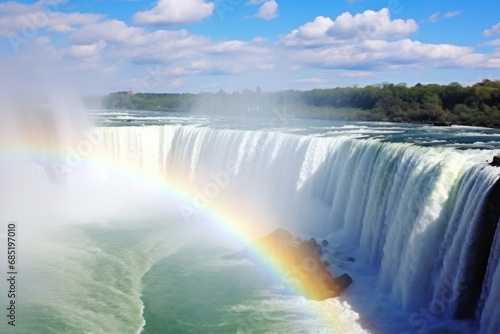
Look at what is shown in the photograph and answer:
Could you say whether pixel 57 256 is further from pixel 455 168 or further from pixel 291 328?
pixel 455 168

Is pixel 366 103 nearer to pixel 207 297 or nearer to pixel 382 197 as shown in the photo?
pixel 382 197

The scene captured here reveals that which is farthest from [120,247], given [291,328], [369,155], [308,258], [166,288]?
[369,155]

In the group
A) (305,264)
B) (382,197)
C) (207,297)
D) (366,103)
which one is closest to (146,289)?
(207,297)

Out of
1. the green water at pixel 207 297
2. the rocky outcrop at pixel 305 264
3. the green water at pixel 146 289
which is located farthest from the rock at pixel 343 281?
the green water at pixel 207 297

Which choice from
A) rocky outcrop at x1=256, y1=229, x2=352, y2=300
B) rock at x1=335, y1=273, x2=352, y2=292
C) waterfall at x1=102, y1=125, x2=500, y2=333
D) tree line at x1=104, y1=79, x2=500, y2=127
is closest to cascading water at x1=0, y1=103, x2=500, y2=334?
waterfall at x1=102, y1=125, x2=500, y2=333

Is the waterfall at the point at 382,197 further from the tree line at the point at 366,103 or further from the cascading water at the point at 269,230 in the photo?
the tree line at the point at 366,103

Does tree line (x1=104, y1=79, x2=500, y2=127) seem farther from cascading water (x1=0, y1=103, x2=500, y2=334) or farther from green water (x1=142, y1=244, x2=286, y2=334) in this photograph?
green water (x1=142, y1=244, x2=286, y2=334)
